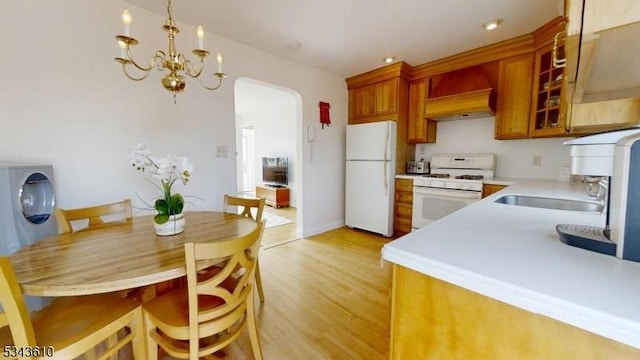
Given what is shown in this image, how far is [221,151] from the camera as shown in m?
2.65

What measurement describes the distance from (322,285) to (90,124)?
2336 mm

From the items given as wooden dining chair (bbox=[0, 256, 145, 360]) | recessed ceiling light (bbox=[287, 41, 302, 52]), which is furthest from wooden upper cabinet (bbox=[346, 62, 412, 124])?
wooden dining chair (bbox=[0, 256, 145, 360])

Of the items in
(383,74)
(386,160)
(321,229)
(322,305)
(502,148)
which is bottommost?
(322,305)

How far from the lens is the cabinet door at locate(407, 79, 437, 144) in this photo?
11.3 feet

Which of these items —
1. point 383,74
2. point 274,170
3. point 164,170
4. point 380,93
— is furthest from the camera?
point 274,170

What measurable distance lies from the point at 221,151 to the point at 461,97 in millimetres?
2858

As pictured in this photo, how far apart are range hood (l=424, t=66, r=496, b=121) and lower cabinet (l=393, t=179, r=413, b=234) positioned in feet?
3.23

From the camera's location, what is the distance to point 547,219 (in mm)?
1024

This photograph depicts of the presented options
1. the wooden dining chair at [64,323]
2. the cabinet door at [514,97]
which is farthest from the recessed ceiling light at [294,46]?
the wooden dining chair at [64,323]

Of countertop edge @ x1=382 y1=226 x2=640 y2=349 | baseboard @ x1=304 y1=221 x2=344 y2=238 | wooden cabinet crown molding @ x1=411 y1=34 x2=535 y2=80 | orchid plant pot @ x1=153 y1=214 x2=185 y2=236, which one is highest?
wooden cabinet crown molding @ x1=411 y1=34 x2=535 y2=80

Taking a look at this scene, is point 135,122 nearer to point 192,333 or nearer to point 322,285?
point 192,333

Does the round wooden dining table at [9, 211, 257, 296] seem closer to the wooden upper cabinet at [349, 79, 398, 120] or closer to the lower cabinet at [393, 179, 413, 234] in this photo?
the lower cabinet at [393, 179, 413, 234]

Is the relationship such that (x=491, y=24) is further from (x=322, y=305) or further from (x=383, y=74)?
(x=322, y=305)

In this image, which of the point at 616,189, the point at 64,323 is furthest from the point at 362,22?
the point at 64,323
